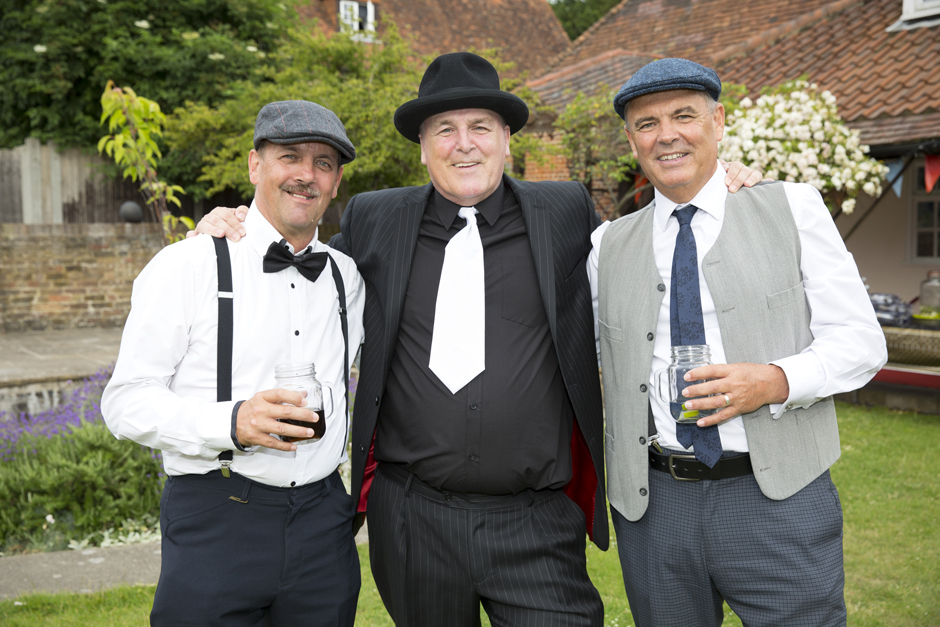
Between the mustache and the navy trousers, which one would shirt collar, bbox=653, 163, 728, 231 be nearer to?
the navy trousers

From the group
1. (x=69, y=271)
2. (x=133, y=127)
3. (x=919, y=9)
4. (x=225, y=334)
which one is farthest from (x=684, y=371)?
(x=69, y=271)

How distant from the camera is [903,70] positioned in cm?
1016

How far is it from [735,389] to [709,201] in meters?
0.68

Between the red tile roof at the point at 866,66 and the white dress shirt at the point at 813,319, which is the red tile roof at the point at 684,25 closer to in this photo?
the red tile roof at the point at 866,66

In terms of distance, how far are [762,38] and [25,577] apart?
43.5ft

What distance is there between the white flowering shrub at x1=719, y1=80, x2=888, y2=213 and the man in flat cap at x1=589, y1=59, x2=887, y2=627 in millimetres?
6155

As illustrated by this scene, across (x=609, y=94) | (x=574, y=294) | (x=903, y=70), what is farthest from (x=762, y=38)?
(x=574, y=294)

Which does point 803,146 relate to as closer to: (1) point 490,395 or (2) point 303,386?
(1) point 490,395

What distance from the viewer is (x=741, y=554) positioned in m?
A: 2.25

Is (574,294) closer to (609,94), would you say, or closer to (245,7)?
(609,94)

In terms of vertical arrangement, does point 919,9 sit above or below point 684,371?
above

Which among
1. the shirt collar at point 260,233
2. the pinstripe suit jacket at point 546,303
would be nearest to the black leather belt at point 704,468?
the pinstripe suit jacket at point 546,303

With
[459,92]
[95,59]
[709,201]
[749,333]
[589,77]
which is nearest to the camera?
[749,333]

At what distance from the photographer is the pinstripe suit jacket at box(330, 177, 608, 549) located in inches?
104
